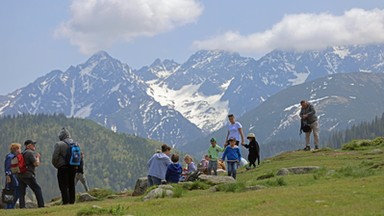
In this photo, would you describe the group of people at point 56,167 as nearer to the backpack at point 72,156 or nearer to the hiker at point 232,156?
the backpack at point 72,156

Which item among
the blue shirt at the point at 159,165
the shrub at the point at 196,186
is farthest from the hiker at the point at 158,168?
the shrub at the point at 196,186

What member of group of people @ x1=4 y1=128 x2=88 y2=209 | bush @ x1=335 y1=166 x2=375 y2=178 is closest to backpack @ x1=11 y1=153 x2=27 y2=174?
group of people @ x1=4 y1=128 x2=88 y2=209


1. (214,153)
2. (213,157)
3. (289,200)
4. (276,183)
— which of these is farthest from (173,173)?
(289,200)

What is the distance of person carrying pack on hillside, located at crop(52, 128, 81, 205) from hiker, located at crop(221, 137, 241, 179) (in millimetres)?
9383

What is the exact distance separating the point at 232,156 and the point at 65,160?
10.0 meters

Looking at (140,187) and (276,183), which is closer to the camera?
(276,183)

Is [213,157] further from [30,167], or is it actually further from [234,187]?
[30,167]

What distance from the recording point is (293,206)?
622 inches

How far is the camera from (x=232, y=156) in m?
30.0

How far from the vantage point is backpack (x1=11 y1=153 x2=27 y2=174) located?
23688mm

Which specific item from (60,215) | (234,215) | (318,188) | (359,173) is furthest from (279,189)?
(60,215)

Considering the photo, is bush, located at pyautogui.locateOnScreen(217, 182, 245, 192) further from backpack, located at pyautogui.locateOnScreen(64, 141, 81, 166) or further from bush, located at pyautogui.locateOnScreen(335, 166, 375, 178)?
backpack, located at pyautogui.locateOnScreen(64, 141, 81, 166)

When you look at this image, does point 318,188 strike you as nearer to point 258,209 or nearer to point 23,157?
point 258,209

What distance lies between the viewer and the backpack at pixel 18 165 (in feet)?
77.7
